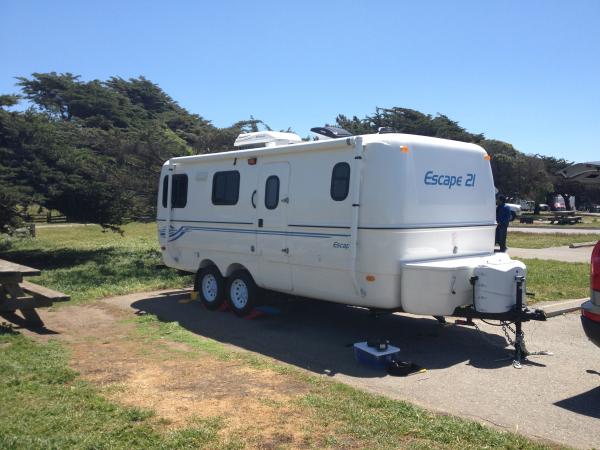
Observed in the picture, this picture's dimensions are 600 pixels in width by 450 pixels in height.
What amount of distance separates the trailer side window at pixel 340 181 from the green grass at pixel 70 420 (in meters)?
3.51

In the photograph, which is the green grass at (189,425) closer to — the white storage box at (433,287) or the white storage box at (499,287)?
the white storage box at (433,287)

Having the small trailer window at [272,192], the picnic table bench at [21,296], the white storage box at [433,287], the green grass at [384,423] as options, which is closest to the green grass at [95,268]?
the picnic table bench at [21,296]

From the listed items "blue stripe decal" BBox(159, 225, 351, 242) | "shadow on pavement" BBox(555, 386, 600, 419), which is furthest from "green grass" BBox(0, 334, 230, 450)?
Result: "blue stripe decal" BBox(159, 225, 351, 242)

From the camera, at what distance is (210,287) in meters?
9.88

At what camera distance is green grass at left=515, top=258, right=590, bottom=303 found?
10552 millimetres

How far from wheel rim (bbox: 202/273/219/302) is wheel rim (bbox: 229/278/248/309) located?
44 cm

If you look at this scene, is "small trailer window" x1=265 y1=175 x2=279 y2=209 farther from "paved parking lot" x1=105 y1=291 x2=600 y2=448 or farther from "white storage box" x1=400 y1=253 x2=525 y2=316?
"white storage box" x1=400 y1=253 x2=525 y2=316

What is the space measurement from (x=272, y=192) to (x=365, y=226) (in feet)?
6.59

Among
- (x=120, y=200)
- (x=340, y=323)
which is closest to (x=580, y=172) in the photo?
(x=340, y=323)

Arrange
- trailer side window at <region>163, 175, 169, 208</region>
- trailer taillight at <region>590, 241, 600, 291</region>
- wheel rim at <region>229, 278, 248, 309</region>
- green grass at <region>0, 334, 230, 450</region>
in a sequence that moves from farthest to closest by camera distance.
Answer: trailer side window at <region>163, 175, 169, 208</region> → wheel rim at <region>229, 278, 248, 309</region> → trailer taillight at <region>590, 241, 600, 291</region> → green grass at <region>0, 334, 230, 450</region>

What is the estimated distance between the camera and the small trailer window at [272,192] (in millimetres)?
8312

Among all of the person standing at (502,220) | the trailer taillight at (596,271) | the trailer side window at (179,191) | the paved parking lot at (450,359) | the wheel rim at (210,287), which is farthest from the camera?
the person standing at (502,220)

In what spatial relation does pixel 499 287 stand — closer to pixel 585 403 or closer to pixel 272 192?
pixel 585 403

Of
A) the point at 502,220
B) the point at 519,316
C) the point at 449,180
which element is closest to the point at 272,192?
the point at 449,180
